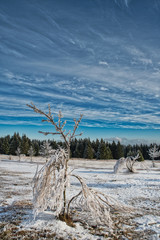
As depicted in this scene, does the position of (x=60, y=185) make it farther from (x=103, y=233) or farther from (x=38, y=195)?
(x=103, y=233)

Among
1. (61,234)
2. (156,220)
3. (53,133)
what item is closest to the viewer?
(61,234)

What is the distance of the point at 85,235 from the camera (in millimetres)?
5105

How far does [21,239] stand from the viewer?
15.2 feet

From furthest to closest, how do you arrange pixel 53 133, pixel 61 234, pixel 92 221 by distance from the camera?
pixel 92 221 → pixel 53 133 → pixel 61 234

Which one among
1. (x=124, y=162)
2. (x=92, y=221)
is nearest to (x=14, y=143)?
(x=124, y=162)

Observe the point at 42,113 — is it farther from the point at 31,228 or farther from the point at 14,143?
the point at 14,143

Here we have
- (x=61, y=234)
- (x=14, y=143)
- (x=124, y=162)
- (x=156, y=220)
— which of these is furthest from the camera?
(x=14, y=143)

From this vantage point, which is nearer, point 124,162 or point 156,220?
point 156,220

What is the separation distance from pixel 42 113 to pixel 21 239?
3.49 m

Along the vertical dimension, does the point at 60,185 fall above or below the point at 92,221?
above

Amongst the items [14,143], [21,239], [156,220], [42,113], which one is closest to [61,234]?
[21,239]

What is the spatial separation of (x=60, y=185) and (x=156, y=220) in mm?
4482

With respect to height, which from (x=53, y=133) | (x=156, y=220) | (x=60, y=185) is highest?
(x=53, y=133)

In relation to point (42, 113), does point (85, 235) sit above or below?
below
